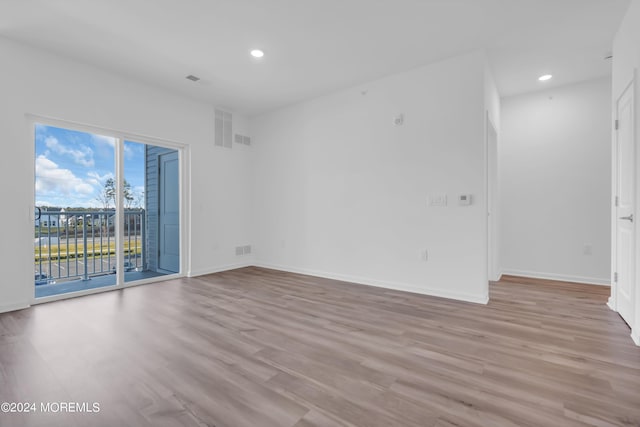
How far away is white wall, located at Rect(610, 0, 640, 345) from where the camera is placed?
2.38 meters

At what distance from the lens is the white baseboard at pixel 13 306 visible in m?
3.10

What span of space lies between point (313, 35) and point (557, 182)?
415 cm

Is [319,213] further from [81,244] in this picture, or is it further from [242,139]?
[81,244]

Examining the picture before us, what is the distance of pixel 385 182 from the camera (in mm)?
4129

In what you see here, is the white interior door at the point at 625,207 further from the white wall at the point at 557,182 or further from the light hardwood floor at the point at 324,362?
the white wall at the point at 557,182

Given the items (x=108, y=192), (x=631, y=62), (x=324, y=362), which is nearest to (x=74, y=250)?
(x=108, y=192)

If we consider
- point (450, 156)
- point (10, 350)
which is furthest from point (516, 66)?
point (10, 350)

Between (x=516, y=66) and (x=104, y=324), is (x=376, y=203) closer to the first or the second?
(x=516, y=66)

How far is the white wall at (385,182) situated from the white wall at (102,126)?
2.22ft

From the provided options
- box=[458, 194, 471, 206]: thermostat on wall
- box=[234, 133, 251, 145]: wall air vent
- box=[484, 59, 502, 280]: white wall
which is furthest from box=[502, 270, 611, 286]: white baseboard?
box=[234, 133, 251, 145]: wall air vent

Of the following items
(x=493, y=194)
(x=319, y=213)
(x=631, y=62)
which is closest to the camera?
(x=631, y=62)

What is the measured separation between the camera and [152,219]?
5086mm

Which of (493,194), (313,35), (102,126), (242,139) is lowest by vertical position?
(493,194)

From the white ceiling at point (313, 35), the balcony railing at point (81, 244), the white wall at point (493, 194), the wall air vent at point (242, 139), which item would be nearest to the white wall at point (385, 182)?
the wall air vent at point (242, 139)
